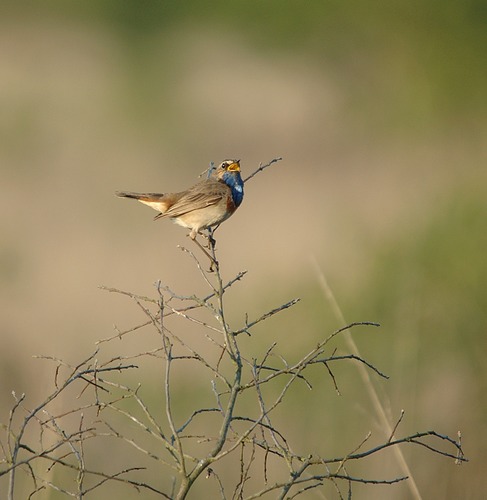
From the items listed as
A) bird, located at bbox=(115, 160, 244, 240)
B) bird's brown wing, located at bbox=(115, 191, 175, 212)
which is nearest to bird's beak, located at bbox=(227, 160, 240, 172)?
bird, located at bbox=(115, 160, 244, 240)

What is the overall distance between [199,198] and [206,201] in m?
0.06

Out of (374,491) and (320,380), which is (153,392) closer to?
(320,380)

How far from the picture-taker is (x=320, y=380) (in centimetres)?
760

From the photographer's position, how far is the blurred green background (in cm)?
735

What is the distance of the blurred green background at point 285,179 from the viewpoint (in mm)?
7352

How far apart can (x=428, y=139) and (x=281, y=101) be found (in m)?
3.80

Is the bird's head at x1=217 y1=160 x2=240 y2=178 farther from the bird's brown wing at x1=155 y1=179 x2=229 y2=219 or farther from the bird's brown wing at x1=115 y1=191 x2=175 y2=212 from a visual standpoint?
the bird's brown wing at x1=115 y1=191 x2=175 y2=212

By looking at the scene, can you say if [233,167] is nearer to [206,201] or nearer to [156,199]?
[206,201]

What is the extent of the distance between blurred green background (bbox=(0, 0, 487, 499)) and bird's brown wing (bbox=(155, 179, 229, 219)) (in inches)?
45.0

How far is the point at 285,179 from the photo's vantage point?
50.4 ft

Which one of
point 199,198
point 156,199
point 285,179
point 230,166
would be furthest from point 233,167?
point 285,179

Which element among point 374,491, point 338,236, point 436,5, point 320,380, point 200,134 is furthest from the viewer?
point 200,134

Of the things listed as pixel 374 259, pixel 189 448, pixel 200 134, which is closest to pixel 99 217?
pixel 200 134

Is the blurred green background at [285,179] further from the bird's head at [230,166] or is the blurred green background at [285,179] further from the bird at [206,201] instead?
the bird's head at [230,166]
